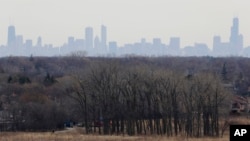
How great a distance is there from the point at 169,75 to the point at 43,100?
13.3 m

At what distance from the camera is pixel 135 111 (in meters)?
38.4

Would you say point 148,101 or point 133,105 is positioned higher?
point 148,101

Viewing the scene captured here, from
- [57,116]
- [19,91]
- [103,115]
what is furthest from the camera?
[19,91]

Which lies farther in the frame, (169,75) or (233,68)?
(233,68)

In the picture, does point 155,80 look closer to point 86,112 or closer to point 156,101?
point 156,101

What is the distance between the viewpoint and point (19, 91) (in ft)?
173

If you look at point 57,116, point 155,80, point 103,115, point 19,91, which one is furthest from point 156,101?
point 19,91

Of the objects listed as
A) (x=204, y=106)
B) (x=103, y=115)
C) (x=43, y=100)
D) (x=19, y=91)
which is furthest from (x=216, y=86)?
(x=19, y=91)

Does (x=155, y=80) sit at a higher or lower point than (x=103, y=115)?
higher

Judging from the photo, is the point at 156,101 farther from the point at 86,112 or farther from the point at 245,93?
the point at 245,93

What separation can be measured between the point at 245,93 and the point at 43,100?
3032 centimetres

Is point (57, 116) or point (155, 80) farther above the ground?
point (155, 80)

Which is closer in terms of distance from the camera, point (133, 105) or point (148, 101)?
point (148, 101)

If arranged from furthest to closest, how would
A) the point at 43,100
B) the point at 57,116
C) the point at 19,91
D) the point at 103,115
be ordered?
the point at 19,91, the point at 43,100, the point at 57,116, the point at 103,115
